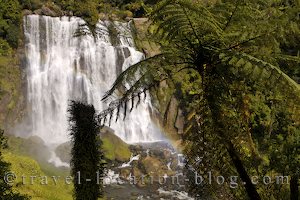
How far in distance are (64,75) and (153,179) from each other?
9.67 metres

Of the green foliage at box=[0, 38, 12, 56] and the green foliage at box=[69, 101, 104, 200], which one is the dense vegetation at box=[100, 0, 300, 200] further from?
the green foliage at box=[0, 38, 12, 56]

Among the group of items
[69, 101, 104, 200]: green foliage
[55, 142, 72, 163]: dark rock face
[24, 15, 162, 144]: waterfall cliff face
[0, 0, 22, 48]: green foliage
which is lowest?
[69, 101, 104, 200]: green foliage

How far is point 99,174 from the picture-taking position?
5.61 m

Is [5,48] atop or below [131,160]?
atop

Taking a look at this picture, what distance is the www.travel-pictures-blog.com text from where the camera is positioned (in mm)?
4547

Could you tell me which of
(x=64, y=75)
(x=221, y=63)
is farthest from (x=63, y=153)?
(x=221, y=63)

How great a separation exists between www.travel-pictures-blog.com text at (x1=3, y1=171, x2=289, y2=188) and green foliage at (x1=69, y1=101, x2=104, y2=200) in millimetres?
37

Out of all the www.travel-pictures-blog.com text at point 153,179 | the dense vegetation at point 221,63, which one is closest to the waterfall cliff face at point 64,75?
the www.travel-pictures-blog.com text at point 153,179

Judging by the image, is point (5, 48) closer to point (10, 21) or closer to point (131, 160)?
point (10, 21)

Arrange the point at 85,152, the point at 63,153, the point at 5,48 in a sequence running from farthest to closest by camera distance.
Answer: the point at 5,48
the point at 63,153
the point at 85,152

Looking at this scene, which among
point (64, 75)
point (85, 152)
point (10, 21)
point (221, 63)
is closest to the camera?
point (221, 63)

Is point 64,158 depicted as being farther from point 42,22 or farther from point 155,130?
point 42,22

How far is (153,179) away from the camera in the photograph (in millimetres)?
17688

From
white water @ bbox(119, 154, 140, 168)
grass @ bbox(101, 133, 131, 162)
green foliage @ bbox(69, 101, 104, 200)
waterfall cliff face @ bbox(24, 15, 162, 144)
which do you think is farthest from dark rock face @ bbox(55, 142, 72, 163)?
green foliage @ bbox(69, 101, 104, 200)
